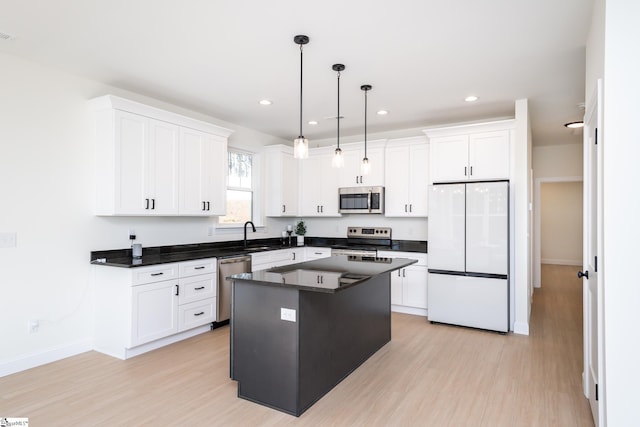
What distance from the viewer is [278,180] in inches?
233

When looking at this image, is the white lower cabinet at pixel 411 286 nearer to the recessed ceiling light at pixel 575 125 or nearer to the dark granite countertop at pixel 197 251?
the dark granite countertop at pixel 197 251

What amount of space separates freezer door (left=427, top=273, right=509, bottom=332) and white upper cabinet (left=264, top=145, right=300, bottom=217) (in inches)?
99.0

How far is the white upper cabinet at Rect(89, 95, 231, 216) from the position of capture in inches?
145

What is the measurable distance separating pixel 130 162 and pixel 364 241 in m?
3.54

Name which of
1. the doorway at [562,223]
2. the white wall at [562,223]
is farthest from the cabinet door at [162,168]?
the white wall at [562,223]

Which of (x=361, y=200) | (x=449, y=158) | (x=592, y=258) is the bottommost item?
(x=592, y=258)

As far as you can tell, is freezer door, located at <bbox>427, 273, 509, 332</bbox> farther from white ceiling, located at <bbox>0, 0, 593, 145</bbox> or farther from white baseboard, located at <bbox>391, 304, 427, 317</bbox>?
white ceiling, located at <bbox>0, 0, 593, 145</bbox>

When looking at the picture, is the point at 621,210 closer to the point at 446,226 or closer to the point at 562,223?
the point at 446,226

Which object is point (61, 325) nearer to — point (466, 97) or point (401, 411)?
point (401, 411)

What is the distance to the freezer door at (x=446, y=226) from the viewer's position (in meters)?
4.52

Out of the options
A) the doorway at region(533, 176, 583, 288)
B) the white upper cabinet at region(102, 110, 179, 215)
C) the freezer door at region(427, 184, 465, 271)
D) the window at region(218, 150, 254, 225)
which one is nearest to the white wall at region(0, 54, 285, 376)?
the white upper cabinet at region(102, 110, 179, 215)

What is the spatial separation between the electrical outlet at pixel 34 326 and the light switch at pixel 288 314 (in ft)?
7.90

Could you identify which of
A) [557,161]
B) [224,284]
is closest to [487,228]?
[224,284]

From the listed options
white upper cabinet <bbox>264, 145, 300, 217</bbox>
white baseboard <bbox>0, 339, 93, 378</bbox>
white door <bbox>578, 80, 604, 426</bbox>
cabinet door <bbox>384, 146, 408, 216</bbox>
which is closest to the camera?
white door <bbox>578, 80, 604, 426</bbox>
